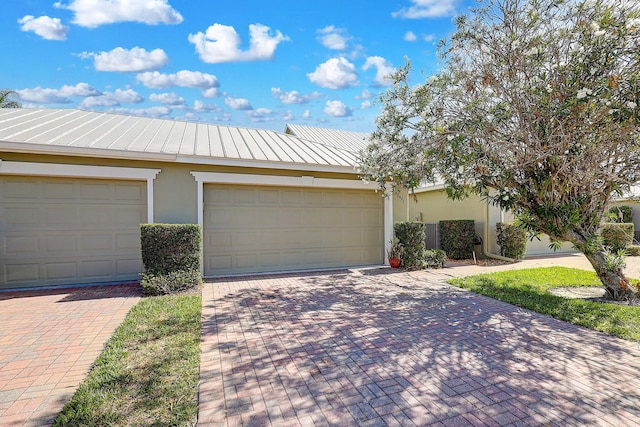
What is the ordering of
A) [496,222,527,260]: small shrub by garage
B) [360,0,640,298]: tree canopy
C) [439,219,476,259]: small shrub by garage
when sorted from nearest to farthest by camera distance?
[360,0,640,298]: tree canopy < [496,222,527,260]: small shrub by garage < [439,219,476,259]: small shrub by garage

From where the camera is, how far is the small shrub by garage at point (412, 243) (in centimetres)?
921

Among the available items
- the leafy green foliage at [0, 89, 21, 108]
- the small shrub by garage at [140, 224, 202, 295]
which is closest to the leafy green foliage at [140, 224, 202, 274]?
the small shrub by garage at [140, 224, 202, 295]

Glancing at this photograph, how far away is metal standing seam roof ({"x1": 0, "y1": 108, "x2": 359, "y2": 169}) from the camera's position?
6.97 metres

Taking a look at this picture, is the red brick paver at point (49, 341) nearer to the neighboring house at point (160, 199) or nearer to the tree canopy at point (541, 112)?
the neighboring house at point (160, 199)

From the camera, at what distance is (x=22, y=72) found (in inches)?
591

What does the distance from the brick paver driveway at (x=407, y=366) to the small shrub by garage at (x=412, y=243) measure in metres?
3.13

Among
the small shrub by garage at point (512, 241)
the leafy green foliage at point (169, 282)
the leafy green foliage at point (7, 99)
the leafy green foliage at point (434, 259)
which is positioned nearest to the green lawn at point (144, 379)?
the leafy green foliage at point (169, 282)

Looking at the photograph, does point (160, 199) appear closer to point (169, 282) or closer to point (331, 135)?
point (169, 282)

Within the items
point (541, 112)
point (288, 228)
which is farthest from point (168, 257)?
point (541, 112)

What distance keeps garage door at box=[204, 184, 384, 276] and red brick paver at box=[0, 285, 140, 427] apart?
7.46 feet

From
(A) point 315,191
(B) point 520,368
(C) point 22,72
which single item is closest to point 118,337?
(B) point 520,368

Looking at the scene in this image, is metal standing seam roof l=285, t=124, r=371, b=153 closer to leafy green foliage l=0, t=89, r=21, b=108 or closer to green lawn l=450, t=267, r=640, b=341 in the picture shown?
green lawn l=450, t=267, r=640, b=341

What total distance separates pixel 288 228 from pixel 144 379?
5.87 m

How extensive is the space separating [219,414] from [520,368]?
308cm
